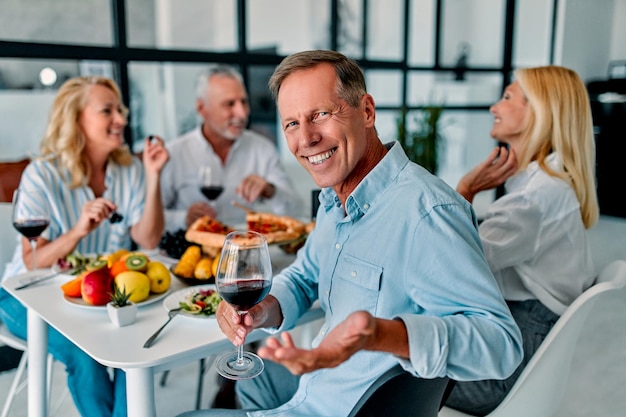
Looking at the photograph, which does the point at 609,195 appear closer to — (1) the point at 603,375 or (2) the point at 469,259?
(1) the point at 603,375

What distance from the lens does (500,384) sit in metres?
1.53

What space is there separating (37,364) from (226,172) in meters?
1.59

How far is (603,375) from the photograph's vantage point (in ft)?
9.39

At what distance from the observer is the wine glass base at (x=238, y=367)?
43.9 inches

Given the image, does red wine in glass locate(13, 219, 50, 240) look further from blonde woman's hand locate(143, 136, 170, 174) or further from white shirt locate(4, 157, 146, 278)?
blonde woman's hand locate(143, 136, 170, 174)

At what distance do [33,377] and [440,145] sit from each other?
3882 mm

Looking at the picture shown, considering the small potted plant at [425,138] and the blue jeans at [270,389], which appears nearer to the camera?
the blue jeans at [270,389]

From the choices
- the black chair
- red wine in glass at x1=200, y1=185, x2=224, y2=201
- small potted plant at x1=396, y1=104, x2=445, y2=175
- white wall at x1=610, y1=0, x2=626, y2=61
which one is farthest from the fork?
white wall at x1=610, y1=0, x2=626, y2=61

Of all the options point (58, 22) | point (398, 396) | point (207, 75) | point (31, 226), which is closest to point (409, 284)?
point (398, 396)

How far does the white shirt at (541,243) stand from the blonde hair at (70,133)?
156 centimetres

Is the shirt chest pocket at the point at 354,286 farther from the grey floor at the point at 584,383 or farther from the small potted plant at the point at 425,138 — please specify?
the small potted plant at the point at 425,138

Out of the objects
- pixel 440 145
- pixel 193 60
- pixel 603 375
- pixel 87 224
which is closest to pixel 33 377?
pixel 87 224

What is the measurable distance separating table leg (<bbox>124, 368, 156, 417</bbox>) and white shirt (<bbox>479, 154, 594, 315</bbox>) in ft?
3.15

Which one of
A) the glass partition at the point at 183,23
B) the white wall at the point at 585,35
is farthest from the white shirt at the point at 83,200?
the white wall at the point at 585,35
